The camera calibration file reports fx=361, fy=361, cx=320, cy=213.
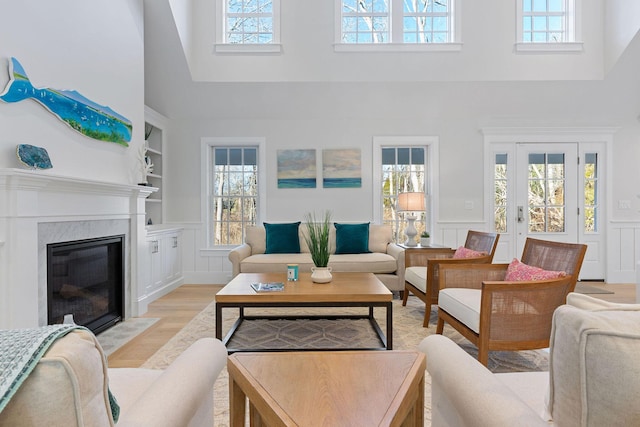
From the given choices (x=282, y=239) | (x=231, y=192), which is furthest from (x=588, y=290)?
(x=231, y=192)

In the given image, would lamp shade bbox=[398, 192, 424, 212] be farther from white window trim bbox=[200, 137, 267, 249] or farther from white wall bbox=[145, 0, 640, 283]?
white window trim bbox=[200, 137, 267, 249]

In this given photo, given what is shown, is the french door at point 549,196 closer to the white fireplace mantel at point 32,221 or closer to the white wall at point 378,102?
the white wall at point 378,102

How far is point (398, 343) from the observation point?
109 inches

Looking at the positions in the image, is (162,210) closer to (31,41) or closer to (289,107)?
(289,107)

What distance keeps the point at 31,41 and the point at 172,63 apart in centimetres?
215

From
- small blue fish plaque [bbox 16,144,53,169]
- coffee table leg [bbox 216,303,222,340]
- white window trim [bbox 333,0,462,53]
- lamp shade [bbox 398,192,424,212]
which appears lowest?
coffee table leg [bbox 216,303,222,340]

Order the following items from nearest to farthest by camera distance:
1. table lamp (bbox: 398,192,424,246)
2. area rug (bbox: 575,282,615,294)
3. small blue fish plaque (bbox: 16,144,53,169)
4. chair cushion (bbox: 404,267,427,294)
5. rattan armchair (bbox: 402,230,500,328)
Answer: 1. small blue fish plaque (bbox: 16,144,53,169)
2. rattan armchair (bbox: 402,230,500,328)
3. chair cushion (bbox: 404,267,427,294)
4. area rug (bbox: 575,282,615,294)
5. table lamp (bbox: 398,192,424,246)

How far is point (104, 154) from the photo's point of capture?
314cm

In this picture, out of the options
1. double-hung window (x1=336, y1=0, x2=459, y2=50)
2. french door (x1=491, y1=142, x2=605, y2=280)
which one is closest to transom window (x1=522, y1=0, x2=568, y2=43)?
double-hung window (x1=336, y1=0, x2=459, y2=50)

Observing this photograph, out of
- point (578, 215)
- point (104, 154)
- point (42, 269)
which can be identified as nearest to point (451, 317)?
point (42, 269)

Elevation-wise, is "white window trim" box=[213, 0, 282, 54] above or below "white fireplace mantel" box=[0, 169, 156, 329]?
above

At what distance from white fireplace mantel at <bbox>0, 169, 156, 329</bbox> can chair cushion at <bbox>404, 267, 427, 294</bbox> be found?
280 cm

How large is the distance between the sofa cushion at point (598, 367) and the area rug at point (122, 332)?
286 centimetres

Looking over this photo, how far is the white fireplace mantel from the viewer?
84.0 inches
